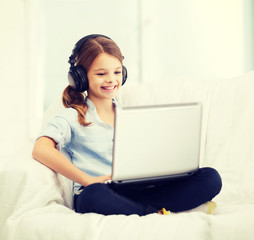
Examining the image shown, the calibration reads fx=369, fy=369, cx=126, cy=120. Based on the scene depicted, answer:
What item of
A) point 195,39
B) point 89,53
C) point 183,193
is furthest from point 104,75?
point 195,39

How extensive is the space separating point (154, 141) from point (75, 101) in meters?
0.53

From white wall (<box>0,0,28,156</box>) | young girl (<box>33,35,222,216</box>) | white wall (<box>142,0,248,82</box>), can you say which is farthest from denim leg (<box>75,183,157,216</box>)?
white wall (<box>142,0,248,82</box>)

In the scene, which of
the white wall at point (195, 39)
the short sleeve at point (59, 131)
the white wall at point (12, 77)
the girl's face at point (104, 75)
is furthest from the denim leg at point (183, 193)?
the white wall at point (195, 39)

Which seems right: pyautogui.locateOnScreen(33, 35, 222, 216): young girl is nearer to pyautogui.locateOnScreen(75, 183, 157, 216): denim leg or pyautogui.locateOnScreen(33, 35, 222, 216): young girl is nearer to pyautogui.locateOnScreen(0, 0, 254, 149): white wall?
pyautogui.locateOnScreen(75, 183, 157, 216): denim leg

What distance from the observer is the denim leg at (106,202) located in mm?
1003

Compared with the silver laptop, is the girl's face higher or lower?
higher

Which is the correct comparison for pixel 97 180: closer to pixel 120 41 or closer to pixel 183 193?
pixel 183 193

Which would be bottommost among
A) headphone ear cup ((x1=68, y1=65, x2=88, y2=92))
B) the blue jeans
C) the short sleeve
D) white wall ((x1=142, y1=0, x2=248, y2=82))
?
the blue jeans

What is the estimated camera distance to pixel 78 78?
133 centimetres

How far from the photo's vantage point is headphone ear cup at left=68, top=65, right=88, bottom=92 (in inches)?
52.2

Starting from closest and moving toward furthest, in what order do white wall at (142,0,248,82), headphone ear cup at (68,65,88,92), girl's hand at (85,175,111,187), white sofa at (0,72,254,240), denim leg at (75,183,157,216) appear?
white sofa at (0,72,254,240)
denim leg at (75,183,157,216)
girl's hand at (85,175,111,187)
headphone ear cup at (68,65,88,92)
white wall at (142,0,248,82)

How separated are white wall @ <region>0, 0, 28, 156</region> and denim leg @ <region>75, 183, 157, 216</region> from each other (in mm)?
1927

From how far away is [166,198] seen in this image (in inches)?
44.2

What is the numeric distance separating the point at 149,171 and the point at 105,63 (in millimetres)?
516
